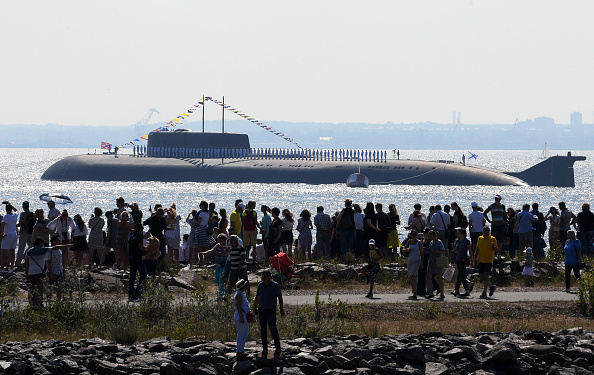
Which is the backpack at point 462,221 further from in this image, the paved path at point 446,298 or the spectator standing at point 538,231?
the spectator standing at point 538,231

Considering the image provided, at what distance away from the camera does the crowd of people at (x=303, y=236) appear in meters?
18.7

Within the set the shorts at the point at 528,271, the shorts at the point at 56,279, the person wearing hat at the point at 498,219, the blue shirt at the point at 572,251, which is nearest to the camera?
the shorts at the point at 56,279

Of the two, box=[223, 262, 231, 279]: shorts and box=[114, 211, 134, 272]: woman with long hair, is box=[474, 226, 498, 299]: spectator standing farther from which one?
box=[114, 211, 134, 272]: woman with long hair

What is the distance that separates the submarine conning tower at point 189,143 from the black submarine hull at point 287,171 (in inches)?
89.2

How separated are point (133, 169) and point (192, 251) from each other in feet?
321

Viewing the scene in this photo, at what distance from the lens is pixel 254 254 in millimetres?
22766

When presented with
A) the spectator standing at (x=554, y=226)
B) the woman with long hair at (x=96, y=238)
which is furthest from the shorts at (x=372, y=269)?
the spectator standing at (x=554, y=226)

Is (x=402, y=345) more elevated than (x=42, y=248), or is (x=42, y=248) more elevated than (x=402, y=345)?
(x=42, y=248)

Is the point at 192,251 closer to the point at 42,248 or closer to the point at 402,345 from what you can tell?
the point at 42,248

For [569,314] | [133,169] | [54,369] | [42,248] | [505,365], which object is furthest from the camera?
[133,169]

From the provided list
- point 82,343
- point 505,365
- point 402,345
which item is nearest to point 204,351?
point 82,343

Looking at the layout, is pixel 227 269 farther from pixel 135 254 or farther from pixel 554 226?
pixel 554 226

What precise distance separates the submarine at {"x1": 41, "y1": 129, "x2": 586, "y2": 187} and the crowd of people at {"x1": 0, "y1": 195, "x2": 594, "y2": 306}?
8383 cm

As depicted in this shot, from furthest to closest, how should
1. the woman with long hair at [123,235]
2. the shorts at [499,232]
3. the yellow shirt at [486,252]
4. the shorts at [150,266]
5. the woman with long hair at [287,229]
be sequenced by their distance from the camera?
the shorts at [499,232]
the woman with long hair at [287,229]
the woman with long hair at [123,235]
the yellow shirt at [486,252]
the shorts at [150,266]
